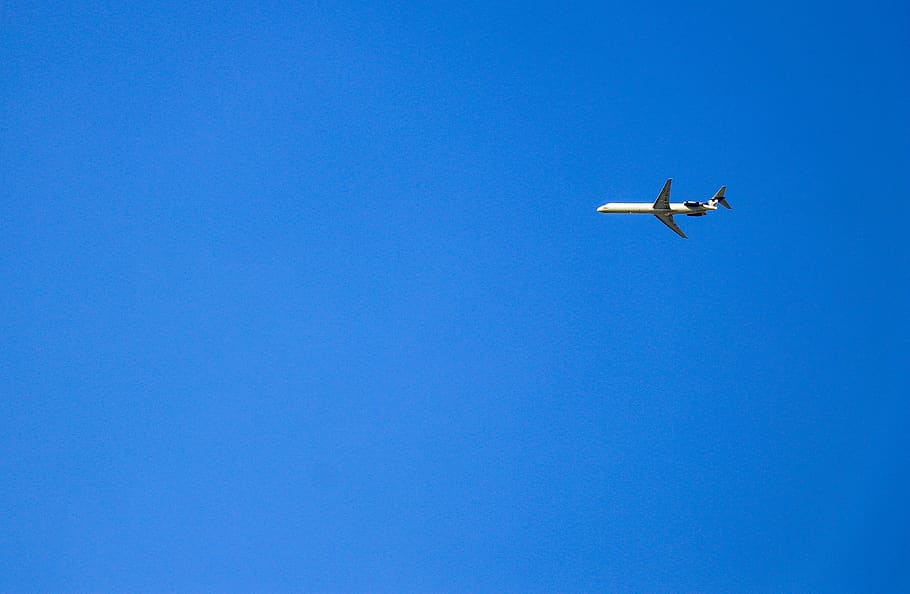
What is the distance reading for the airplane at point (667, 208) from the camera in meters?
87.1

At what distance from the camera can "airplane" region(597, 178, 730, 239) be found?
8706cm

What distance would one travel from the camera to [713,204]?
288 ft

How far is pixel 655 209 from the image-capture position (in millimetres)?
88250

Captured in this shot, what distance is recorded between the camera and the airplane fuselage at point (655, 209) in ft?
286

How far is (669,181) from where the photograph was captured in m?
84.6

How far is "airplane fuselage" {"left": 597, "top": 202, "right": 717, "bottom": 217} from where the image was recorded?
286 feet

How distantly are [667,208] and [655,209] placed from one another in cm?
139

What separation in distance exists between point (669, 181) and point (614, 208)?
7679 mm

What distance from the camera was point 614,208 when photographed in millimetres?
89812

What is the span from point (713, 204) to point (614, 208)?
1137cm

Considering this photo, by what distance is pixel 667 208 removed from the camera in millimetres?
87625
